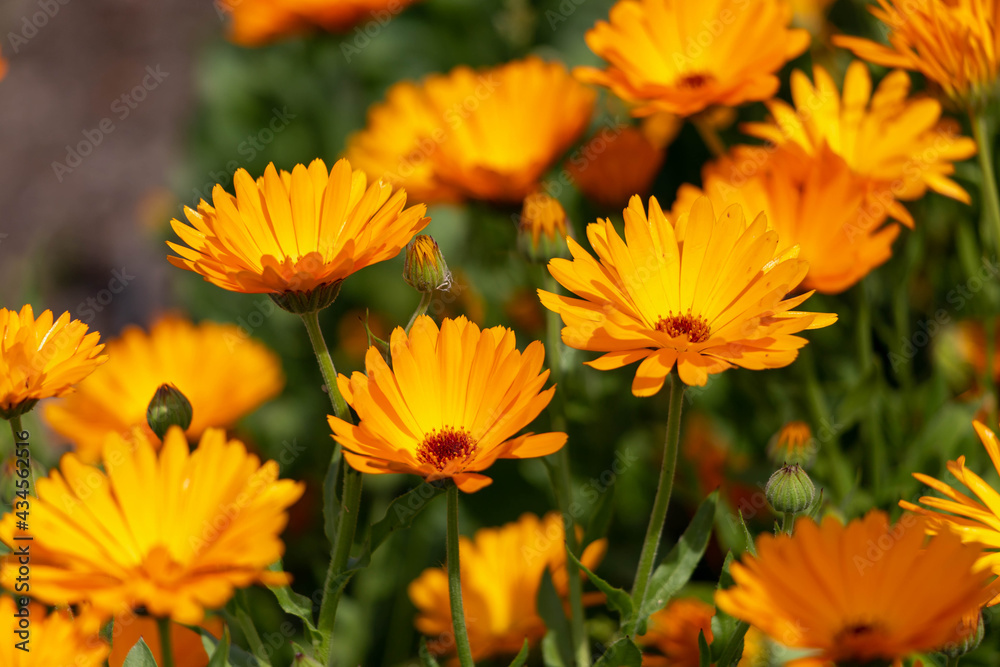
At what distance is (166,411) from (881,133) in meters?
0.99

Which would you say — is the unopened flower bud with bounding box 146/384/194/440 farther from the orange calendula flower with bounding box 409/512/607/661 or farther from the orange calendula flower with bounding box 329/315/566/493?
the orange calendula flower with bounding box 409/512/607/661

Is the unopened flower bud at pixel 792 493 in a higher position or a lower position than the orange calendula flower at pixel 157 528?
lower

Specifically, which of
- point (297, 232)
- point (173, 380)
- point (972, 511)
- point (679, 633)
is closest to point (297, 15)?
point (173, 380)

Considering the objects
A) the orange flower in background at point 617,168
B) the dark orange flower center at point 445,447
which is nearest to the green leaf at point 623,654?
the dark orange flower center at point 445,447

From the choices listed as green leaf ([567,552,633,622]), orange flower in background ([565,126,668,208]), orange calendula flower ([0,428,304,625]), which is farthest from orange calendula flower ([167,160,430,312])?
orange flower in background ([565,126,668,208])

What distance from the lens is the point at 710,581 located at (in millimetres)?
1671

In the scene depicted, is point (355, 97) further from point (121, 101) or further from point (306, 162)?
point (121, 101)

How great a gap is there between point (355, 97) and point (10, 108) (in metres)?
1.80

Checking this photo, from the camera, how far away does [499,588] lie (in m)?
1.44

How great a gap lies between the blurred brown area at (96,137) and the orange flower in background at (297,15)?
3.30 feet

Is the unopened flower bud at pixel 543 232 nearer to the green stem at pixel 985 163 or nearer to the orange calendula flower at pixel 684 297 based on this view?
the orange calendula flower at pixel 684 297

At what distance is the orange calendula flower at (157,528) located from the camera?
0.68 metres

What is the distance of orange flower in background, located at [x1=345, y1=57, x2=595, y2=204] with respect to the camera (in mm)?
1495

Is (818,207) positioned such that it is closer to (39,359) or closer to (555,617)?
(555,617)
